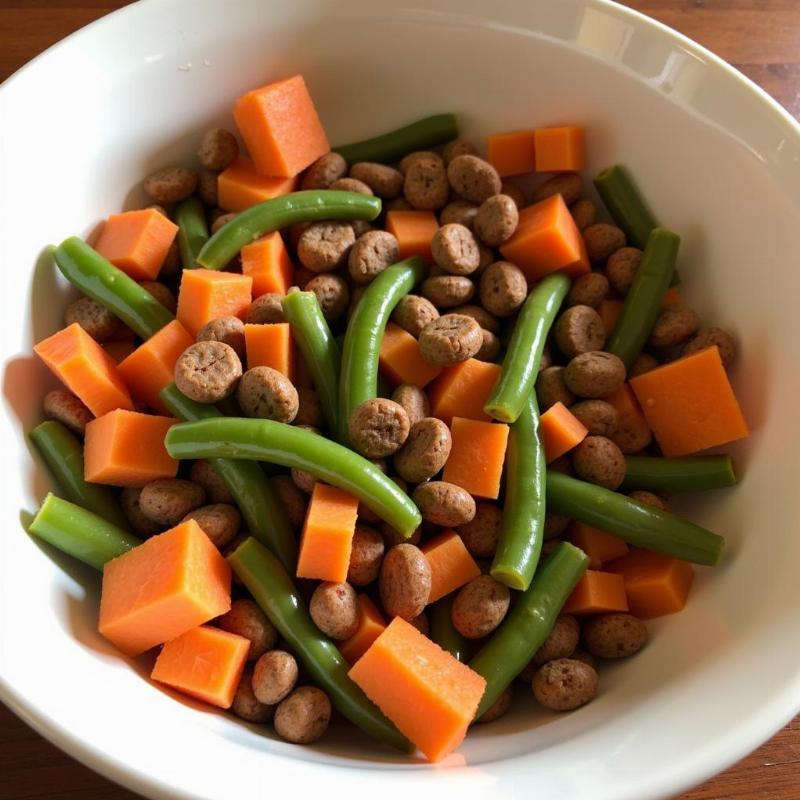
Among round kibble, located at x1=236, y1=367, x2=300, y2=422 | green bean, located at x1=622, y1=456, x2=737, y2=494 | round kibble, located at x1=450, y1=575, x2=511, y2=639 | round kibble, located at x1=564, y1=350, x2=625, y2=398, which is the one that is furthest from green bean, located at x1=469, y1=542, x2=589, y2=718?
round kibble, located at x1=236, y1=367, x2=300, y2=422

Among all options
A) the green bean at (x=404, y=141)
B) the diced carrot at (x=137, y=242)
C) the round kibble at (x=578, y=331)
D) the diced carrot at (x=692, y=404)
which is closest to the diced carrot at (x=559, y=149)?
the green bean at (x=404, y=141)

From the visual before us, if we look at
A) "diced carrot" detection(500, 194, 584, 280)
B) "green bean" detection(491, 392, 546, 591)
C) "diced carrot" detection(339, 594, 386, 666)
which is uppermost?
"diced carrot" detection(500, 194, 584, 280)

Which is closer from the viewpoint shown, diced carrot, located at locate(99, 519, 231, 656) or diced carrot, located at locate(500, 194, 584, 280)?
diced carrot, located at locate(99, 519, 231, 656)

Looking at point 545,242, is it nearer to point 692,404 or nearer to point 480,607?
point 692,404

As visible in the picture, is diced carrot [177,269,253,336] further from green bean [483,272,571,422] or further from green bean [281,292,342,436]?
green bean [483,272,571,422]

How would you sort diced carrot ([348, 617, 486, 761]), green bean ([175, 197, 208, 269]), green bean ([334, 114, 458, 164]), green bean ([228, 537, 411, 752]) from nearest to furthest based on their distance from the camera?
diced carrot ([348, 617, 486, 761]) → green bean ([228, 537, 411, 752]) → green bean ([175, 197, 208, 269]) → green bean ([334, 114, 458, 164])

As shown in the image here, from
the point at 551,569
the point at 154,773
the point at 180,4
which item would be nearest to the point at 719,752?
the point at 551,569

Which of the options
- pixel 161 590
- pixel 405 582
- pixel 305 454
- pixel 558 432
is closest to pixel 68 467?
pixel 161 590
